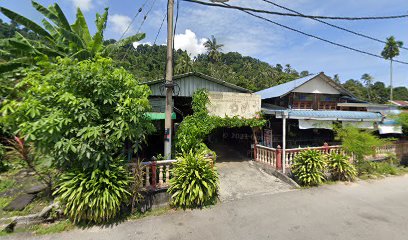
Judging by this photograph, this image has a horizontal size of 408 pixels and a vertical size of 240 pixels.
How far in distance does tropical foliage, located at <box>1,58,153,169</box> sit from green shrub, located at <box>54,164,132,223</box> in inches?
10.9

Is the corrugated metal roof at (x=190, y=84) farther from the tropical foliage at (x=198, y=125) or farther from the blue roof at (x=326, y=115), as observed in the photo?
the blue roof at (x=326, y=115)

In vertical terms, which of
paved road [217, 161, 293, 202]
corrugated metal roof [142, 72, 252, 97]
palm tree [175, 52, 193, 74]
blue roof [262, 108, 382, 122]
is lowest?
paved road [217, 161, 293, 202]

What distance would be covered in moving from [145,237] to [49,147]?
294 cm

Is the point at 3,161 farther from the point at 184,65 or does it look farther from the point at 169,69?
the point at 184,65

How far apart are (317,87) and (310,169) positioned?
6690 mm

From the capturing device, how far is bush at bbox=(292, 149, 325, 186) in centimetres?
798

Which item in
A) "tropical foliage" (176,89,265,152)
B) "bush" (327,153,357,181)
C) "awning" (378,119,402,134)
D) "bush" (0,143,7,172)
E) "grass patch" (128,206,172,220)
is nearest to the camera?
"grass patch" (128,206,172,220)

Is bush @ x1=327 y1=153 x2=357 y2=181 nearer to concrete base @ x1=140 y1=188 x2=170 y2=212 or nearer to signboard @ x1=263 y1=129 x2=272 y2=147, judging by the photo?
signboard @ x1=263 y1=129 x2=272 y2=147

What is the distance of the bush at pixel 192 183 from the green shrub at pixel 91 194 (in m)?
1.44

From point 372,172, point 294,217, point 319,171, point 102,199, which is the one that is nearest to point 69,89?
point 102,199

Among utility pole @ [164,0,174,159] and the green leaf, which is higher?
the green leaf

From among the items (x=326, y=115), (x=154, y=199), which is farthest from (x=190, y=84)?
(x=326, y=115)

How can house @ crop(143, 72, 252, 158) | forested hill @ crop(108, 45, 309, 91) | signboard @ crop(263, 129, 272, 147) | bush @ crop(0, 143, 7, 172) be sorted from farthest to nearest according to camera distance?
forested hill @ crop(108, 45, 309, 91), signboard @ crop(263, 129, 272, 147), house @ crop(143, 72, 252, 158), bush @ crop(0, 143, 7, 172)

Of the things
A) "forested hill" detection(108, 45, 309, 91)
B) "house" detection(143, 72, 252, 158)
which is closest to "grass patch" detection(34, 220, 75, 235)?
"house" detection(143, 72, 252, 158)
